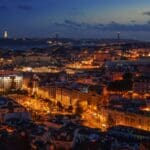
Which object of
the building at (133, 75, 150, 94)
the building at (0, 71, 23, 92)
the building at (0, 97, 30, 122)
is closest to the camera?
the building at (0, 97, 30, 122)

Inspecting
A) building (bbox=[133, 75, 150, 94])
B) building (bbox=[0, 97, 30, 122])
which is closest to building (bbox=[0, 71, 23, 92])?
building (bbox=[133, 75, 150, 94])

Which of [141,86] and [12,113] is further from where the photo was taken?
[141,86]

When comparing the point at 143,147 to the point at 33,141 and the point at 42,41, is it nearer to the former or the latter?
the point at 33,141

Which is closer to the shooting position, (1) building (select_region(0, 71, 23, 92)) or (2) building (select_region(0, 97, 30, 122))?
(2) building (select_region(0, 97, 30, 122))

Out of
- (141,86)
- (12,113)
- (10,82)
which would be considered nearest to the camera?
(12,113)

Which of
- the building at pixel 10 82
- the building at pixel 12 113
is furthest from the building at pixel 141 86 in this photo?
the building at pixel 12 113

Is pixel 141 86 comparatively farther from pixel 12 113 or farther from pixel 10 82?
pixel 12 113

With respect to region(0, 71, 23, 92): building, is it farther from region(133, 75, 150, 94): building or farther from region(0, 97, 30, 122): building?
region(0, 97, 30, 122): building

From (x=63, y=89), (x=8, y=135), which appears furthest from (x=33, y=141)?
(x=63, y=89)

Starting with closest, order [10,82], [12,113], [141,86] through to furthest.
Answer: [12,113], [141,86], [10,82]

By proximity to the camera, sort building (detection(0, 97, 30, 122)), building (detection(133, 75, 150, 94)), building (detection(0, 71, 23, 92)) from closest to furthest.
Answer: building (detection(0, 97, 30, 122)), building (detection(133, 75, 150, 94)), building (detection(0, 71, 23, 92))

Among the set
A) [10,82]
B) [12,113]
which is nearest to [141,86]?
[10,82]

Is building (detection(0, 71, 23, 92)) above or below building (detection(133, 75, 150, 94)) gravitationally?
below
